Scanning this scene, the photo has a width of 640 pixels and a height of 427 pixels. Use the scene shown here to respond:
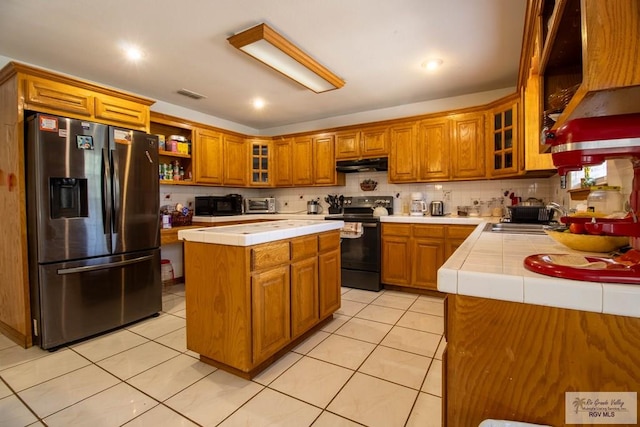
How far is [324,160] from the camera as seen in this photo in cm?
446

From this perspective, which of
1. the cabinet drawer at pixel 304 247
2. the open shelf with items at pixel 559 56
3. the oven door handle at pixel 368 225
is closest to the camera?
the open shelf with items at pixel 559 56

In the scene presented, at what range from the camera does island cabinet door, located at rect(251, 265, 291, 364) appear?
188cm

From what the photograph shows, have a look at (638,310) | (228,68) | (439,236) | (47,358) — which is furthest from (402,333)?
(228,68)

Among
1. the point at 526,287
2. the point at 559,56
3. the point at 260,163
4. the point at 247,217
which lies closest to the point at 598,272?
the point at 526,287

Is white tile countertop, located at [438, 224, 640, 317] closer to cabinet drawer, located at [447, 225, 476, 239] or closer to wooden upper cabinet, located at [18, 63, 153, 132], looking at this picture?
cabinet drawer, located at [447, 225, 476, 239]

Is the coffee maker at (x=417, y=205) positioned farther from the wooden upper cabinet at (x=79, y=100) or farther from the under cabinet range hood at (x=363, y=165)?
the wooden upper cabinet at (x=79, y=100)

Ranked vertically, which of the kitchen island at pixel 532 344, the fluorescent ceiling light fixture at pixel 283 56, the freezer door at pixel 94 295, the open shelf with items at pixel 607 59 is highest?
the fluorescent ceiling light fixture at pixel 283 56

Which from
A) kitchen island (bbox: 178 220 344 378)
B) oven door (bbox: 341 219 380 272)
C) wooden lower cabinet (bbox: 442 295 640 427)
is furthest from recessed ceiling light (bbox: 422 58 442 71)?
wooden lower cabinet (bbox: 442 295 640 427)

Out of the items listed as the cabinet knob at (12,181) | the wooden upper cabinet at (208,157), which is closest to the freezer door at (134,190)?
the cabinet knob at (12,181)

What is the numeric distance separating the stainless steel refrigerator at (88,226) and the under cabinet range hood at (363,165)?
93.5 inches

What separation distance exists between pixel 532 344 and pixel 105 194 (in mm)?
2950

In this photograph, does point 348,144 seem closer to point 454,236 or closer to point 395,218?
point 395,218

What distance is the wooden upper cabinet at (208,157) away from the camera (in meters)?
4.04

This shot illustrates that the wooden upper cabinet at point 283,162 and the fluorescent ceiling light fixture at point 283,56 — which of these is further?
the wooden upper cabinet at point 283,162
